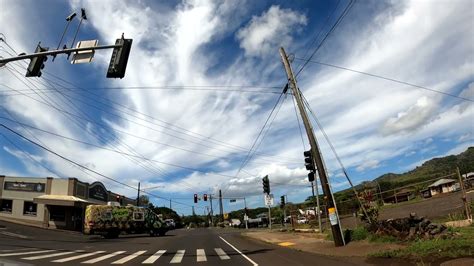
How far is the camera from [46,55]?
614 inches

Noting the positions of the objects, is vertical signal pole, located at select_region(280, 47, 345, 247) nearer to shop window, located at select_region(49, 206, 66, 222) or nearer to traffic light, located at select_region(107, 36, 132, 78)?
traffic light, located at select_region(107, 36, 132, 78)

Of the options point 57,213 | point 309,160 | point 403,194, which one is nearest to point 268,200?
point 403,194

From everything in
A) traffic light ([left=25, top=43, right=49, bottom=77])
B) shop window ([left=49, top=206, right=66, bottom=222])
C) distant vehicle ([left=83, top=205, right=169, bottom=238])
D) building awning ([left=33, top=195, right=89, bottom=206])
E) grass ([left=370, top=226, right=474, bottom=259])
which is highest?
traffic light ([left=25, top=43, right=49, bottom=77])

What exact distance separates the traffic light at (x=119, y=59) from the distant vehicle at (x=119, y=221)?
84.4 ft

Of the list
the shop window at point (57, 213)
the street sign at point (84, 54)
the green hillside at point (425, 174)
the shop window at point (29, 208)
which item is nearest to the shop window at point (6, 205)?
the shop window at point (29, 208)

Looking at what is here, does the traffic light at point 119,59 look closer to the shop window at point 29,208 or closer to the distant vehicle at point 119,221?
the distant vehicle at point 119,221

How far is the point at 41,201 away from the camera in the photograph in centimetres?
4934

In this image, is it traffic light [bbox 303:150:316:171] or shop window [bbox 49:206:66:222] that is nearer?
traffic light [bbox 303:150:316:171]

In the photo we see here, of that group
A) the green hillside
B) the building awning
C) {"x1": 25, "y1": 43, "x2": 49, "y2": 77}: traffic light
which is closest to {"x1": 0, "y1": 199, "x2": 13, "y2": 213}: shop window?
the building awning

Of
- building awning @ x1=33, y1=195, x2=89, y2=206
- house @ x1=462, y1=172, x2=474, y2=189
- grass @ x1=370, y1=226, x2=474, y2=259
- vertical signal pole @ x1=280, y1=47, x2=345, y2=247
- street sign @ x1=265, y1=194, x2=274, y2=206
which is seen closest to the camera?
grass @ x1=370, y1=226, x2=474, y2=259

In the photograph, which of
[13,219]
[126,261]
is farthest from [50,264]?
[13,219]

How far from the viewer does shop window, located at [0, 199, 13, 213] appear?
5177 centimetres

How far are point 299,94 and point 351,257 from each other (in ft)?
29.6

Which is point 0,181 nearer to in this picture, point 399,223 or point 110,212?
point 110,212
